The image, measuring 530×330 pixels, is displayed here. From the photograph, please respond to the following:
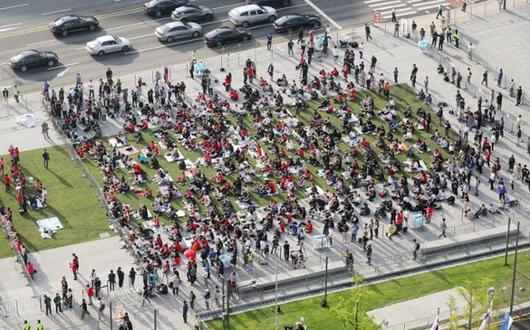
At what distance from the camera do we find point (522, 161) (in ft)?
323

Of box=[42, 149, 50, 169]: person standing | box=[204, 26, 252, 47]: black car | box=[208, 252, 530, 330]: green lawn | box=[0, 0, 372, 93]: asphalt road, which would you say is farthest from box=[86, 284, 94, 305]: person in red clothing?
box=[204, 26, 252, 47]: black car

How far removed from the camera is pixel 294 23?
379 feet

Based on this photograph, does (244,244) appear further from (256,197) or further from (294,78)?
(294,78)

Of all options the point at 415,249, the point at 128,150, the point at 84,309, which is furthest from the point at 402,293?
the point at 128,150

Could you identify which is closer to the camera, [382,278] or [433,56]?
[382,278]

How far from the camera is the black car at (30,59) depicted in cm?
10794

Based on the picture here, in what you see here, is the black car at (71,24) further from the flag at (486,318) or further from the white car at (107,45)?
the flag at (486,318)

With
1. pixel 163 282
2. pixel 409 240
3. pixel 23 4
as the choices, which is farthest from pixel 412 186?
pixel 23 4

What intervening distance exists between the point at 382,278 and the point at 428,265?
3.37m

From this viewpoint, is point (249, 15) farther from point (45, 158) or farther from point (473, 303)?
point (473, 303)

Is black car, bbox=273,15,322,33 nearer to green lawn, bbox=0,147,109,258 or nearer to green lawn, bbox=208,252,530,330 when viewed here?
green lawn, bbox=0,147,109,258

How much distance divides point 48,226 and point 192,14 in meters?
32.7

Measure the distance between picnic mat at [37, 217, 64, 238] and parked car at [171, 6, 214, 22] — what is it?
102 feet

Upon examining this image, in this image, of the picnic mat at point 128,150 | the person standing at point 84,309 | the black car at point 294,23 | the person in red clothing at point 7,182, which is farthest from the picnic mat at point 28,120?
the person standing at point 84,309
